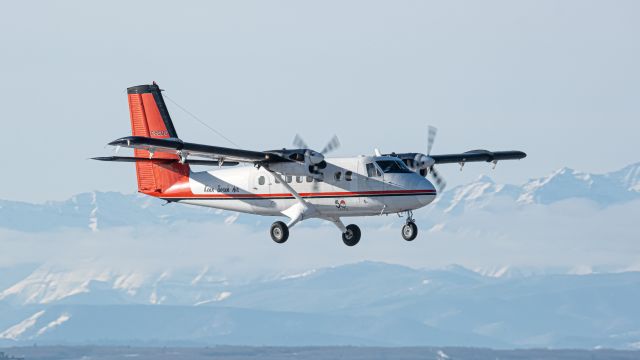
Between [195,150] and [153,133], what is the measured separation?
11.5 metres

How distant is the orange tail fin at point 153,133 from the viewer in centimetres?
7862

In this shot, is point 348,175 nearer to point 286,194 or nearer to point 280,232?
point 286,194

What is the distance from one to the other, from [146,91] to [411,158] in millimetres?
16807

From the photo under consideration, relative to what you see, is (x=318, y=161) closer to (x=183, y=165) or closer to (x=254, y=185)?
(x=254, y=185)

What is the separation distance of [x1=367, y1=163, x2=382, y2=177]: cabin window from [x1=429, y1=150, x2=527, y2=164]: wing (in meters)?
7.19

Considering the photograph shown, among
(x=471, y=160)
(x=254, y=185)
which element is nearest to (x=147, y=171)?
(x=254, y=185)

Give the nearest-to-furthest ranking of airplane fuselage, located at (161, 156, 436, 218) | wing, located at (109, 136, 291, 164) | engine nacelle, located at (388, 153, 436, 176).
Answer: wing, located at (109, 136, 291, 164) < airplane fuselage, located at (161, 156, 436, 218) < engine nacelle, located at (388, 153, 436, 176)

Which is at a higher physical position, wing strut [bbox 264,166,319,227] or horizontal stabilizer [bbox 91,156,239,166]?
horizontal stabilizer [bbox 91,156,239,166]

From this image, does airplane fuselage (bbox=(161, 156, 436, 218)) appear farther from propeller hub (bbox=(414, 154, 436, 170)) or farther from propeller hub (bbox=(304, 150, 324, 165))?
propeller hub (bbox=(414, 154, 436, 170))

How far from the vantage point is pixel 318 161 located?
7088 cm

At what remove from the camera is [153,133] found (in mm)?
80125

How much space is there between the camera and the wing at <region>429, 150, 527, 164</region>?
7894cm

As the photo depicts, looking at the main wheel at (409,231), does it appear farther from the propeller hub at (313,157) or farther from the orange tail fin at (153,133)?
the orange tail fin at (153,133)

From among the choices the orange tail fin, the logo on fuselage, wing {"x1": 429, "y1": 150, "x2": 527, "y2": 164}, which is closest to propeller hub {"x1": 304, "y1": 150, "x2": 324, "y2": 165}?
wing {"x1": 429, "y1": 150, "x2": 527, "y2": 164}
